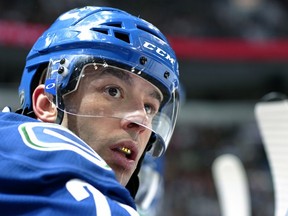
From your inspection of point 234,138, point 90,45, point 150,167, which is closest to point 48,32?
point 90,45

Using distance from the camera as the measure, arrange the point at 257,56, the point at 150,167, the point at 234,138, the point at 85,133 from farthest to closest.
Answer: the point at 234,138
the point at 257,56
the point at 150,167
the point at 85,133

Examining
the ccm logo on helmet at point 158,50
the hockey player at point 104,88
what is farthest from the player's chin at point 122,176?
the ccm logo on helmet at point 158,50

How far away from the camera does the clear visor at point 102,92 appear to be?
114cm

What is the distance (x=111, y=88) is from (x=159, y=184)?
1.77 meters

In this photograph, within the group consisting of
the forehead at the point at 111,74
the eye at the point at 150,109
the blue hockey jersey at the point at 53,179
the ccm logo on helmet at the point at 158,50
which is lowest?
the blue hockey jersey at the point at 53,179

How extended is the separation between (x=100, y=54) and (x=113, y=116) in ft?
0.39

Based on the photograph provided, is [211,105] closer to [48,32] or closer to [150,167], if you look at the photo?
[150,167]

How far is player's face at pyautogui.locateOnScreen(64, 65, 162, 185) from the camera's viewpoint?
3.67 feet

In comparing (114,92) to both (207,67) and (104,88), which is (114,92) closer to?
(104,88)

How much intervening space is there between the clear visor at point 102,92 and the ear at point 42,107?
0.06 ft

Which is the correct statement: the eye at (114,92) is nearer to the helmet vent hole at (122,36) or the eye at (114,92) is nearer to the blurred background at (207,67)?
the helmet vent hole at (122,36)

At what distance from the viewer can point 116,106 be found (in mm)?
1143

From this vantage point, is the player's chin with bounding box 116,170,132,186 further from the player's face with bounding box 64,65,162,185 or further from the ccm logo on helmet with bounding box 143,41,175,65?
the ccm logo on helmet with bounding box 143,41,175,65

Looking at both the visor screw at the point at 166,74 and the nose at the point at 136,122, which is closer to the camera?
the nose at the point at 136,122
